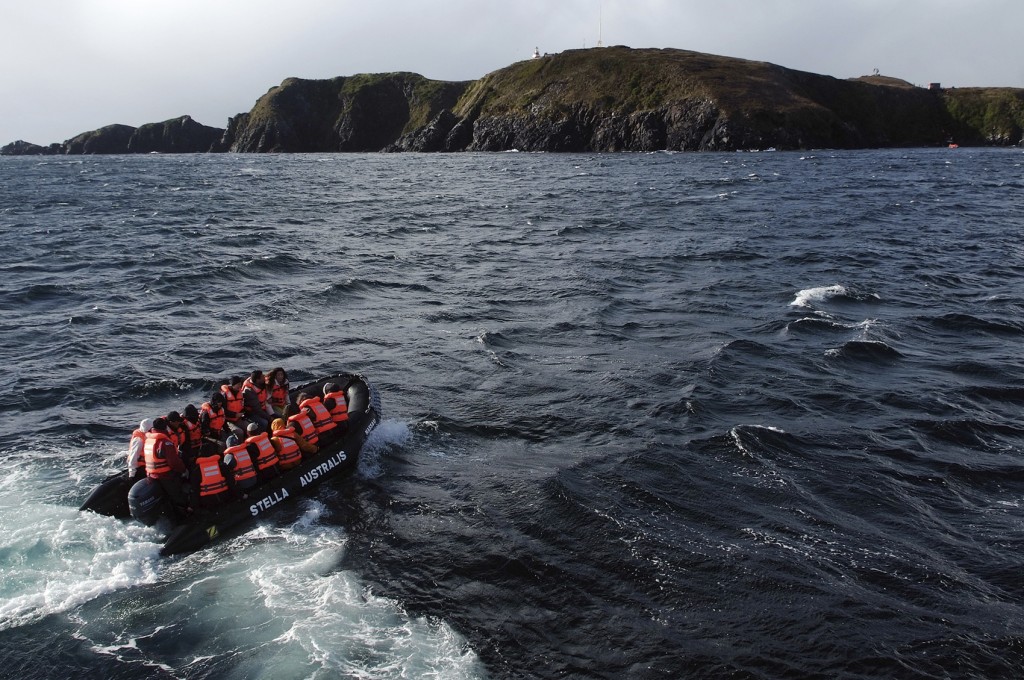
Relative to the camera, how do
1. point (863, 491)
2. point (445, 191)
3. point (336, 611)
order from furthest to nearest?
1. point (445, 191)
2. point (863, 491)
3. point (336, 611)

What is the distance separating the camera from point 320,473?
1788 centimetres

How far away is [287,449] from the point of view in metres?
17.6

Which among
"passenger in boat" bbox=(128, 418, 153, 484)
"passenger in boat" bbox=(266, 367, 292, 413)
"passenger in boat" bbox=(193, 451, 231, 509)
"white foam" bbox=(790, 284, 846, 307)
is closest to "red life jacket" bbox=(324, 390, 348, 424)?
"passenger in boat" bbox=(266, 367, 292, 413)

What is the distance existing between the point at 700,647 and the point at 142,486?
12.0 metres

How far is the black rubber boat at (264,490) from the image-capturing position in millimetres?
15680

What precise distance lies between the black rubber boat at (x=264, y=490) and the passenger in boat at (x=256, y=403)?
7.03 ft

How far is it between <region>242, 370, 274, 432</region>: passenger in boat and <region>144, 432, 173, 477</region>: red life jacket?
3.22 metres

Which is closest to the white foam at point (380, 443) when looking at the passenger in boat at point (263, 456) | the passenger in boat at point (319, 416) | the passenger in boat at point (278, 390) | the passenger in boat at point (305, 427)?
the passenger in boat at point (319, 416)

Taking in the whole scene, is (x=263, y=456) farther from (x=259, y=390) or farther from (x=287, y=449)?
(x=259, y=390)

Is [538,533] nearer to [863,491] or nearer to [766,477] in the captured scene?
[766,477]

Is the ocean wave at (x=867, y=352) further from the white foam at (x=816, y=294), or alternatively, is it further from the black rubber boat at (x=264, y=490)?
the black rubber boat at (x=264, y=490)

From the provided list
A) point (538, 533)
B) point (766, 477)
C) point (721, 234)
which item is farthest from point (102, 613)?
point (721, 234)

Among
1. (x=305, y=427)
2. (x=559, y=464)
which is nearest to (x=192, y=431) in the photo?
(x=305, y=427)

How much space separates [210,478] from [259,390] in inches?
159
